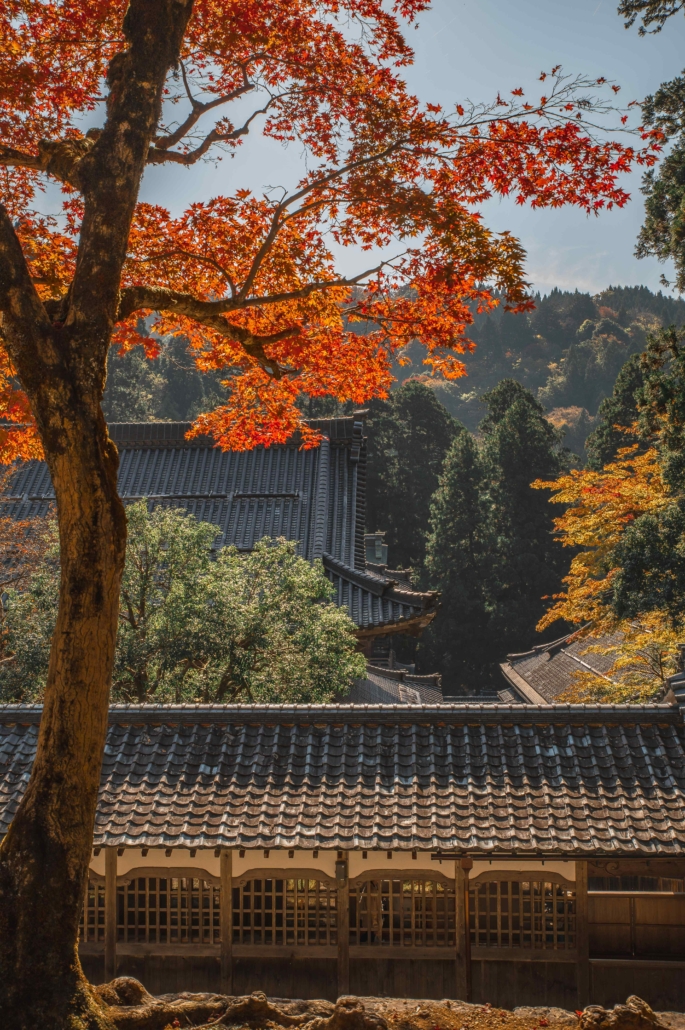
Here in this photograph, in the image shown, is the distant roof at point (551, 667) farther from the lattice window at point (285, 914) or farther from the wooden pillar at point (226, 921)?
the wooden pillar at point (226, 921)

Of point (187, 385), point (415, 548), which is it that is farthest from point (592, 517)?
point (187, 385)

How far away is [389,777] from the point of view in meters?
7.67

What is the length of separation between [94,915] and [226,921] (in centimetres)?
120

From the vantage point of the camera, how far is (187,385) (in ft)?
191

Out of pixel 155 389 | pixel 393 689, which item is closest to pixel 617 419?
pixel 393 689

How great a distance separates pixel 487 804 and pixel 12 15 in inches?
277

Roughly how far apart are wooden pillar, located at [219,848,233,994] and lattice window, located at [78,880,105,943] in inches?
43.1

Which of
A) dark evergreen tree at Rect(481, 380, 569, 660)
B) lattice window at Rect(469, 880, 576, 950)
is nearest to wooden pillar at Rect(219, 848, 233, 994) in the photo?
lattice window at Rect(469, 880, 576, 950)

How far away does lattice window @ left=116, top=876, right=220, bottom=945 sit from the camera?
24.8 feet

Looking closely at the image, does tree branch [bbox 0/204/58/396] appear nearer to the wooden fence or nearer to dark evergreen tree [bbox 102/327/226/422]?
the wooden fence

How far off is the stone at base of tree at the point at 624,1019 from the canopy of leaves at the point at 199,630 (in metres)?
6.24

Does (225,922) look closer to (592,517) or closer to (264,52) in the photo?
(264,52)

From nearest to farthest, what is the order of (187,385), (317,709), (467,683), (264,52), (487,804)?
(264,52), (487,804), (317,709), (467,683), (187,385)

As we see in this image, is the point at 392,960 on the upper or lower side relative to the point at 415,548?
lower
